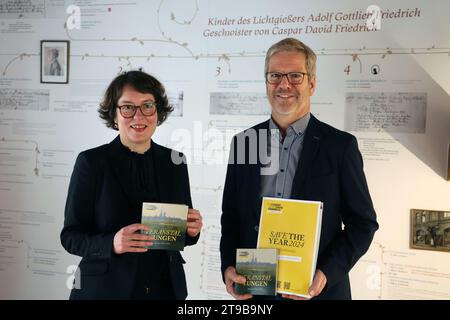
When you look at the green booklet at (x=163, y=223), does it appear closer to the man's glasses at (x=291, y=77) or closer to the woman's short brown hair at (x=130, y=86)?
the woman's short brown hair at (x=130, y=86)

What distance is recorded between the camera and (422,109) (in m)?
2.34

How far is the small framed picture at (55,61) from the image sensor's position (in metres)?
2.91

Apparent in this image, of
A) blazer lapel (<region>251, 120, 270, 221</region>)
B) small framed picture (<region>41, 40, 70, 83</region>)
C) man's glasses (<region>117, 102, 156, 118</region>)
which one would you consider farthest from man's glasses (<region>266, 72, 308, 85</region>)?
small framed picture (<region>41, 40, 70, 83</region>)

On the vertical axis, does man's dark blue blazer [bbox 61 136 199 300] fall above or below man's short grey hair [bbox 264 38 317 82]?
below

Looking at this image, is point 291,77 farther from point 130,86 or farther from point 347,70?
point 130,86

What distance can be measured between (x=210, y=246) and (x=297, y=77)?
3.72ft

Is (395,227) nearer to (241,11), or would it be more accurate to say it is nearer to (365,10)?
(365,10)

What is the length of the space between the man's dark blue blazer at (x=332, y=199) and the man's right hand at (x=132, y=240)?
40 centimetres

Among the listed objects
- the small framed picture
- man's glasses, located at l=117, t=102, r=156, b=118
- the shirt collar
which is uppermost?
the small framed picture

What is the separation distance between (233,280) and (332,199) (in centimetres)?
55

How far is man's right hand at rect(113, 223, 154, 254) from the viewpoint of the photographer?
2111mm

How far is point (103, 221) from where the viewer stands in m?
2.21

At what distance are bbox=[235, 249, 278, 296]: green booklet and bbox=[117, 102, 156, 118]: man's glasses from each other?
79cm

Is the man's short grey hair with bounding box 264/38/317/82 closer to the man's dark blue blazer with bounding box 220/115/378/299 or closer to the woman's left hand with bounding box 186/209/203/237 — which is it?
the man's dark blue blazer with bounding box 220/115/378/299
